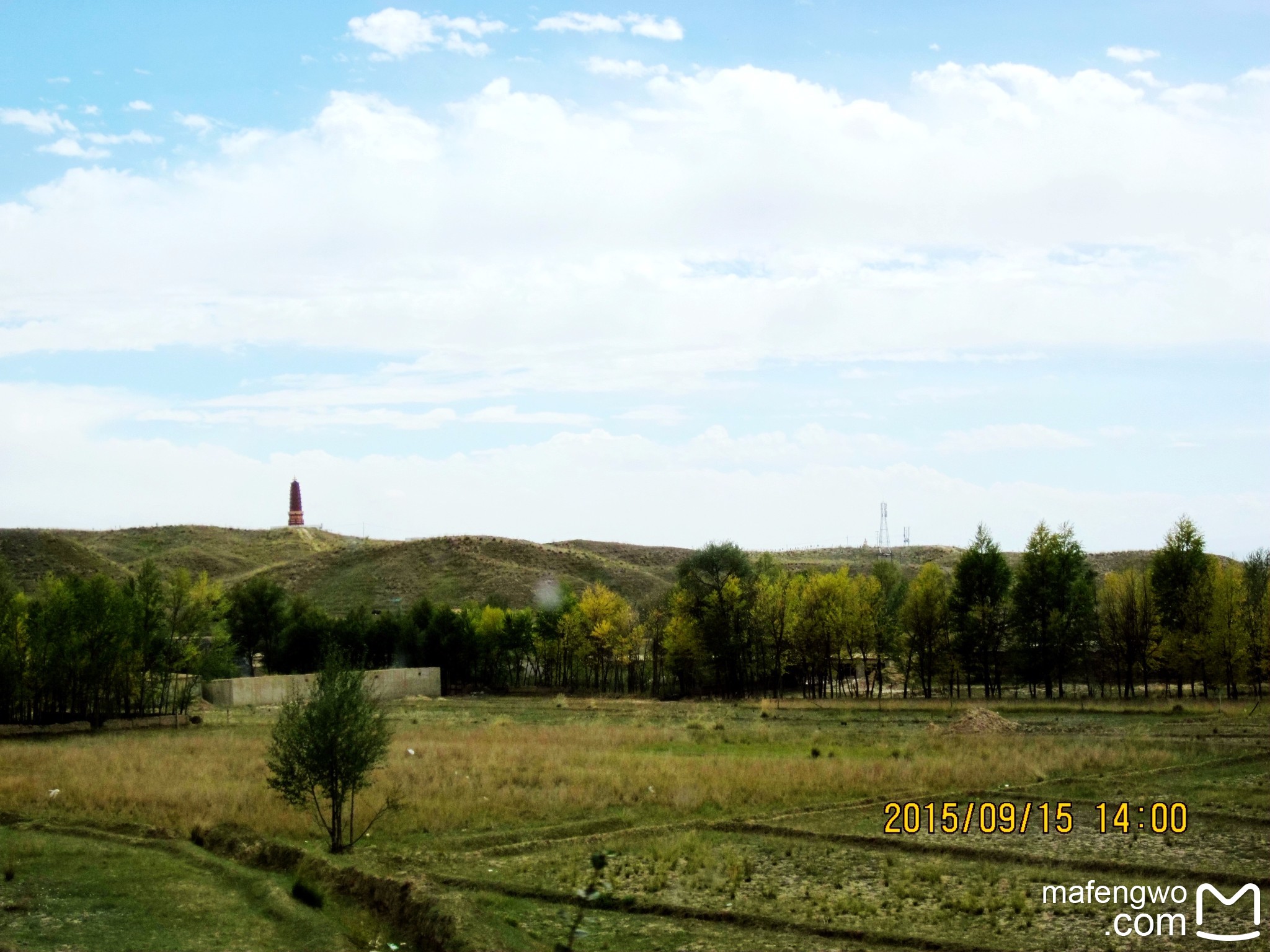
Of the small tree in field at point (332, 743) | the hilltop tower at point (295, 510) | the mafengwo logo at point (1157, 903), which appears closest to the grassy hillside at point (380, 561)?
the hilltop tower at point (295, 510)

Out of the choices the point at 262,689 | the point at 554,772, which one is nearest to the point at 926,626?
the point at 554,772

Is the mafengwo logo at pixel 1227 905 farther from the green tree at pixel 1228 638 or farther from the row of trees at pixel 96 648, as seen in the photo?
the row of trees at pixel 96 648

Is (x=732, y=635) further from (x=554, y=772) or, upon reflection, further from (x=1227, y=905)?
(x=1227, y=905)

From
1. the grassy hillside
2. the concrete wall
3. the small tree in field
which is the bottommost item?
the concrete wall

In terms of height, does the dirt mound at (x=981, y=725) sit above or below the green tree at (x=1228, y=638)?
below

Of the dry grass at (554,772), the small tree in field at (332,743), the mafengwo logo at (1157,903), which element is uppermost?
the small tree in field at (332,743)

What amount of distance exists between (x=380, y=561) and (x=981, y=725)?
350 feet

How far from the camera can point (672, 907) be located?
1861 cm

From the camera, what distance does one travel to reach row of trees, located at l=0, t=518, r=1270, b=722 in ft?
185

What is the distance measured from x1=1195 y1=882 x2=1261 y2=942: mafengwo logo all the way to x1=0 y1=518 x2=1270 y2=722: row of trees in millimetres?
46724

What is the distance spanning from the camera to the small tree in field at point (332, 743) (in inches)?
933

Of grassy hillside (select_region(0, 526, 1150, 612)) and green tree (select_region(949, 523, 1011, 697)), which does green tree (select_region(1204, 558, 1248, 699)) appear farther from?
grassy hillside (select_region(0, 526, 1150, 612))

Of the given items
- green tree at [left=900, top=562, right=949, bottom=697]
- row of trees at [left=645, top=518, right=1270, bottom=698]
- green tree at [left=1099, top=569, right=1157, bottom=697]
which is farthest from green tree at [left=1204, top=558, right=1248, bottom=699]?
green tree at [left=900, top=562, right=949, bottom=697]

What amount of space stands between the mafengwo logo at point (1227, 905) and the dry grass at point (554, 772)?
11.7m
